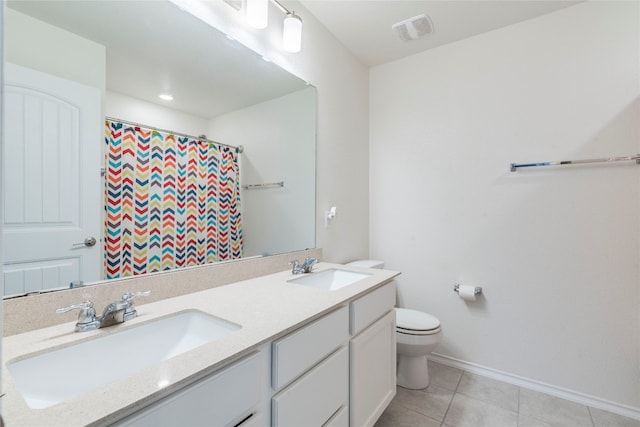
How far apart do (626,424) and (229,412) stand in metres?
2.20

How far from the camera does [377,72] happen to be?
2609 mm

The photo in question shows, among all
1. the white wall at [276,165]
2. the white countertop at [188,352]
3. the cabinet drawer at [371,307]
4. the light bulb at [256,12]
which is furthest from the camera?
the white wall at [276,165]

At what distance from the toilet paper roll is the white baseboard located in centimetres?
49

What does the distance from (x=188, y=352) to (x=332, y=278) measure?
3.69 ft

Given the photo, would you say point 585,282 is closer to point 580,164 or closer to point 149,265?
point 580,164

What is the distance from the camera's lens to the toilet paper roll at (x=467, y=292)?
210 centimetres

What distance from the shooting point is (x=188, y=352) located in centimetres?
75

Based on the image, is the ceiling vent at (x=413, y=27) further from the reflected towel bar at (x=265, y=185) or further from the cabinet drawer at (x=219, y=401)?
the cabinet drawer at (x=219, y=401)

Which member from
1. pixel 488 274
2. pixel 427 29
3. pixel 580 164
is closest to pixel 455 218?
pixel 488 274

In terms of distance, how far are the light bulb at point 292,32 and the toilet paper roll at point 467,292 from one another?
1919mm

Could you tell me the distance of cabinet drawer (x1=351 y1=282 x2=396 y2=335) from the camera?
1.30 m

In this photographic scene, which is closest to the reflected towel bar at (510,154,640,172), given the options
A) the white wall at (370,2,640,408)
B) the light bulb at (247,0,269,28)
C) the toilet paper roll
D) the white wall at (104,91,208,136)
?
the white wall at (370,2,640,408)

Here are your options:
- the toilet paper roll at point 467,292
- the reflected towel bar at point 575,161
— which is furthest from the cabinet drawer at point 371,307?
the reflected towel bar at point 575,161

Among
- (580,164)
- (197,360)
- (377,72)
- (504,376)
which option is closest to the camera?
(197,360)
